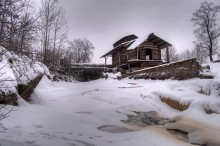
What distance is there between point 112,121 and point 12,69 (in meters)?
4.64

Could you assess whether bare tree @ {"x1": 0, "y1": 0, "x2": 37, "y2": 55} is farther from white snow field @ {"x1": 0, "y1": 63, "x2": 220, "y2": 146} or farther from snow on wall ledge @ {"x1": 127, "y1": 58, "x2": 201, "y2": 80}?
snow on wall ledge @ {"x1": 127, "y1": 58, "x2": 201, "y2": 80}

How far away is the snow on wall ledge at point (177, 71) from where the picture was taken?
12719mm

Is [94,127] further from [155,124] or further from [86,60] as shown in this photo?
[86,60]

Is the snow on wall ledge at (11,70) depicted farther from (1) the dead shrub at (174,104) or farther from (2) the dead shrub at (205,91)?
(2) the dead shrub at (205,91)

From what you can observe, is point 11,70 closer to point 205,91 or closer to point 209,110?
point 209,110

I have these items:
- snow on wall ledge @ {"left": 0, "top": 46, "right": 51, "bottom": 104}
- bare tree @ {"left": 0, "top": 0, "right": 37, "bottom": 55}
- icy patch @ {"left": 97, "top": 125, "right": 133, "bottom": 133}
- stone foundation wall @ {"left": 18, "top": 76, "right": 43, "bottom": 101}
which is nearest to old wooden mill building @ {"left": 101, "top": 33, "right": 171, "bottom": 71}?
stone foundation wall @ {"left": 18, "top": 76, "right": 43, "bottom": 101}

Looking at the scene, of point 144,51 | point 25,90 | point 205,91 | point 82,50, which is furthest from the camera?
point 82,50

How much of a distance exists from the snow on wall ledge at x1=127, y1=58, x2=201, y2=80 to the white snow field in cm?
108

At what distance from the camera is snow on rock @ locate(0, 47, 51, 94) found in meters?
4.16

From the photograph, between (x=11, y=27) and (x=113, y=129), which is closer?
(x=11, y=27)

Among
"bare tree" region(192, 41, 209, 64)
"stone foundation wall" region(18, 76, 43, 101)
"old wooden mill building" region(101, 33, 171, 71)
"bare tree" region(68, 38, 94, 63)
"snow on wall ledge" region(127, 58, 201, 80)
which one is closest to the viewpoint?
"stone foundation wall" region(18, 76, 43, 101)

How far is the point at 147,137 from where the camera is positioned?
22.2ft

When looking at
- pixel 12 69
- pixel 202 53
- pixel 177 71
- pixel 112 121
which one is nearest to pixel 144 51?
pixel 177 71

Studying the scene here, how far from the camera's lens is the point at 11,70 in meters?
7.36
